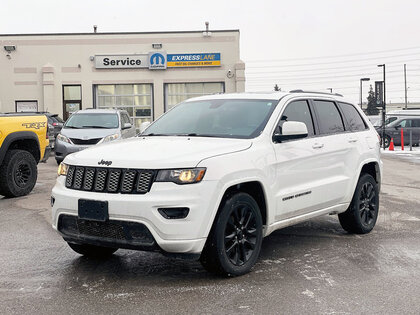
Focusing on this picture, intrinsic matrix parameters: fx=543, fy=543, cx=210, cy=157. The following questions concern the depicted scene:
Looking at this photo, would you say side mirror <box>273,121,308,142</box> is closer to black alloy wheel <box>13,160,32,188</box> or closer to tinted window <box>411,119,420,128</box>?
black alloy wheel <box>13,160,32,188</box>

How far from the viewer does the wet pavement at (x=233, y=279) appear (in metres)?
4.14

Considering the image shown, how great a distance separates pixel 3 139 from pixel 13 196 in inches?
46.6

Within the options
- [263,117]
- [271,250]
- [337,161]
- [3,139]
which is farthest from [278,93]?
[3,139]

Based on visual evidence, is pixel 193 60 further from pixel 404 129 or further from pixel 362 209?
pixel 362 209

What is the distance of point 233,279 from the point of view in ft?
15.6

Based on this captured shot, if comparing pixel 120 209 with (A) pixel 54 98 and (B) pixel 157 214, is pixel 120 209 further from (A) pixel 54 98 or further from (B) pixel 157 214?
(A) pixel 54 98

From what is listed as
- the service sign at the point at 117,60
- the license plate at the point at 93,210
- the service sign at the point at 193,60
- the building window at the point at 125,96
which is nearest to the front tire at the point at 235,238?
the license plate at the point at 93,210

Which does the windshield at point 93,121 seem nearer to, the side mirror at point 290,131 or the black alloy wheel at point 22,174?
the black alloy wheel at point 22,174

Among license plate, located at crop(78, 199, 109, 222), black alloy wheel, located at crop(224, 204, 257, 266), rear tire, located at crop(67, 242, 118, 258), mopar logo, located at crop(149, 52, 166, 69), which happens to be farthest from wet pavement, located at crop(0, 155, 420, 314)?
mopar logo, located at crop(149, 52, 166, 69)

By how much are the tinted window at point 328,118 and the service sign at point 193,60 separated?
24511mm

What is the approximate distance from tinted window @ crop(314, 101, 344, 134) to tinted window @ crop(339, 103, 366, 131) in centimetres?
20

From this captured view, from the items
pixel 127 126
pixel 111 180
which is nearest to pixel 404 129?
pixel 127 126

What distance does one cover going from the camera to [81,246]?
5402mm

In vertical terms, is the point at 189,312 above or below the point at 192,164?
below
